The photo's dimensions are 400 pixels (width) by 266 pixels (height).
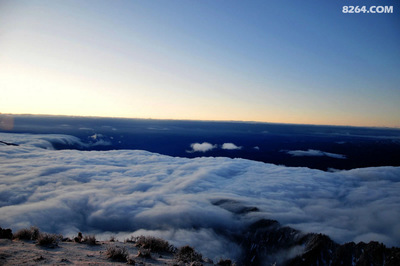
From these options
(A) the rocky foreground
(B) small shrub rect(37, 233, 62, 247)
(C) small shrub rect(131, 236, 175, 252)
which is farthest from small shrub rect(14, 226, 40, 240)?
(C) small shrub rect(131, 236, 175, 252)

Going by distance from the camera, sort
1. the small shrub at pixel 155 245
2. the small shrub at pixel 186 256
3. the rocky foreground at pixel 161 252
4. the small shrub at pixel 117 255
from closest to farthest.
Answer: the rocky foreground at pixel 161 252
the small shrub at pixel 117 255
the small shrub at pixel 186 256
the small shrub at pixel 155 245

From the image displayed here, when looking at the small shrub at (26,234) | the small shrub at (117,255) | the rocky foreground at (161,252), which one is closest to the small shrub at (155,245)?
the rocky foreground at (161,252)

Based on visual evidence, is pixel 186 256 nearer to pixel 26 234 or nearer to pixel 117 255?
pixel 117 255

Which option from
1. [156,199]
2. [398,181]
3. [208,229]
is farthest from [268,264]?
[398,181]

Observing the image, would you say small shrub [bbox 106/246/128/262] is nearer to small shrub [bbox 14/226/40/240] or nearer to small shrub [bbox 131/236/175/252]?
small shrub [bbox 131/236/175/252]

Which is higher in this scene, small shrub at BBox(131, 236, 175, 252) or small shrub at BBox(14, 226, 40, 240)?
small shrub at BBox(14, 226, 40, 240)

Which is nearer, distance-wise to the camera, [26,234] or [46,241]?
[46,241]

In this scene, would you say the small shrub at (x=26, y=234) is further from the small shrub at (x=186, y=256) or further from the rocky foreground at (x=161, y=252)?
the small shrub at (x=186, y=256)

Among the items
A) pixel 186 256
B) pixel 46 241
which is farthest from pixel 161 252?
pixel 46 241

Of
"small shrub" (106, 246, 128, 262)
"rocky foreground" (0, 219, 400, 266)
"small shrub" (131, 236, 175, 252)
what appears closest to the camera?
"rocky foreground" (0, 219, 400, 266)
